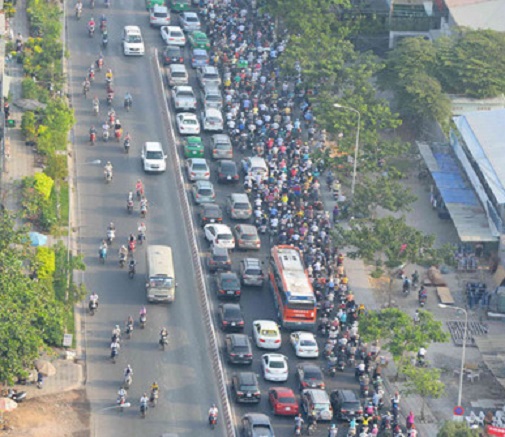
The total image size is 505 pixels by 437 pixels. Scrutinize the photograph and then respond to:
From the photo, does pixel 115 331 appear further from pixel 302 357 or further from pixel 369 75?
pixel 369 75

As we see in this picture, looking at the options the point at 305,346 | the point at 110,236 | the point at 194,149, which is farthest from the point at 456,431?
the point at 194,149

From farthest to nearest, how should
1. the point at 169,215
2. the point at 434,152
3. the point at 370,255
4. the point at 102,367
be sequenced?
the point at 434,152
the point at 169,215
the point at 370,255
the point at 102,367

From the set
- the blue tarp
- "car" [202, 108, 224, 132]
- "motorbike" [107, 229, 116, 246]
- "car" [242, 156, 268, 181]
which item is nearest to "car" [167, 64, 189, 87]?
"car" [202, 108, 224, 132]

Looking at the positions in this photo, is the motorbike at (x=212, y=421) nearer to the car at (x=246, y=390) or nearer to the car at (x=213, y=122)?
the car at (x=246, y=390)

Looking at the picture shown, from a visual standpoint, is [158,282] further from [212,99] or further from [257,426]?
[212,99]

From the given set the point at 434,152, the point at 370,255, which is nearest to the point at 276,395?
the point at 370,255

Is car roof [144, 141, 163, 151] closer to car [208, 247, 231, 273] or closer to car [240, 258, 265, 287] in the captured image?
car [208, 247, 231, 273]
